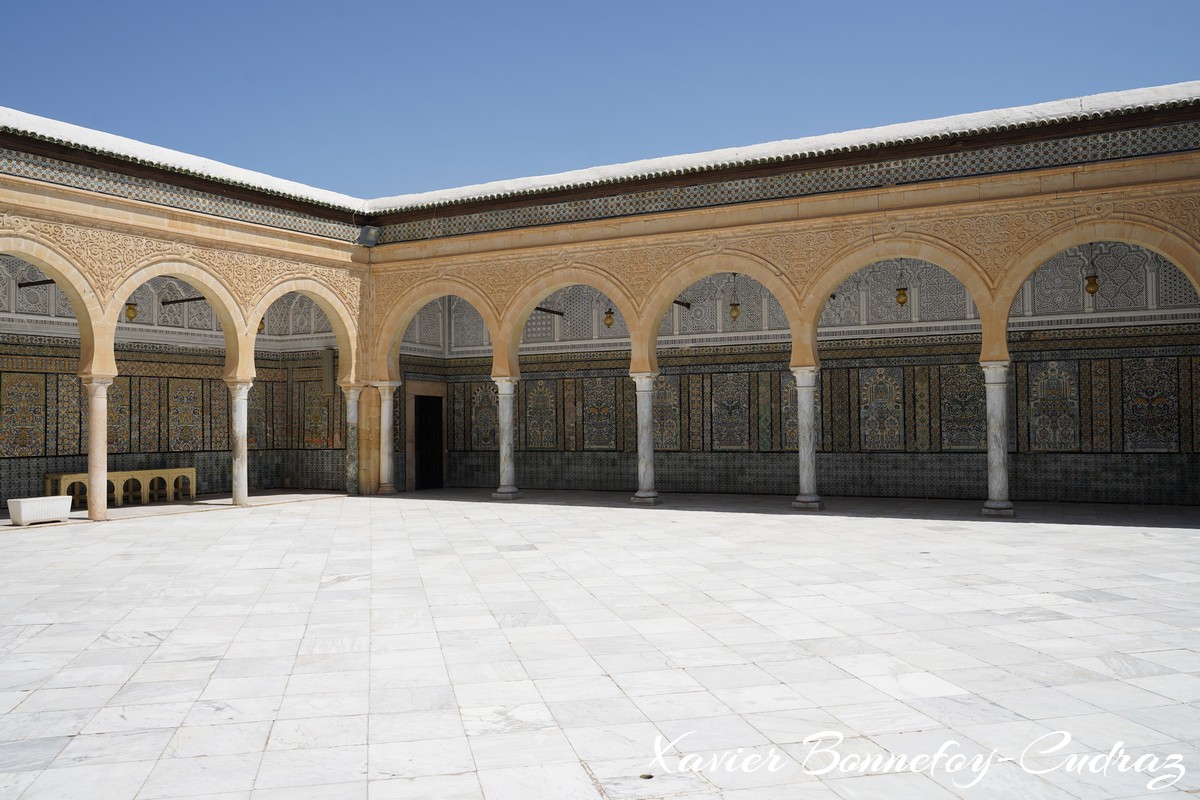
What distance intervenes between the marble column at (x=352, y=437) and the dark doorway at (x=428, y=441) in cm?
135

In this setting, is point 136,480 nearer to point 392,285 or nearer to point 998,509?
point 392,285

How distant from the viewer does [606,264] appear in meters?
12.4

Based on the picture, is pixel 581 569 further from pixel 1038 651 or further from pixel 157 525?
pixel 157 525

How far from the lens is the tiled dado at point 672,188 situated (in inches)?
383

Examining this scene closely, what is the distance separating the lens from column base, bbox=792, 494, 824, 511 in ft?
36.9

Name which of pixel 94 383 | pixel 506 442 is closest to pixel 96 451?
pixel 94 383

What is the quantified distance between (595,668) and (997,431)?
7764 mm

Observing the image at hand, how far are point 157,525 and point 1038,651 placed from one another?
9.13m

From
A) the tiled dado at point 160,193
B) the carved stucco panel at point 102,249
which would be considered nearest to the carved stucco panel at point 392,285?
the tiled dado at point 160,193

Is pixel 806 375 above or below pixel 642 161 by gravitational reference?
below

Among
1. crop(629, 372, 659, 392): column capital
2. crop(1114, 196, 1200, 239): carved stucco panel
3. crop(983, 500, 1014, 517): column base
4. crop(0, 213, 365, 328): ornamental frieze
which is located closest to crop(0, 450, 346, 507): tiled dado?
crop(0, 213, 365, 328): ornamental frieze

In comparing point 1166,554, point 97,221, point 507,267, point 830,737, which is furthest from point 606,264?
point 830,737

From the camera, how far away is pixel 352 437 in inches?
550

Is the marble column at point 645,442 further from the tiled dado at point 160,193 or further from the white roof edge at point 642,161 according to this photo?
the tiled dado at point 160,193
